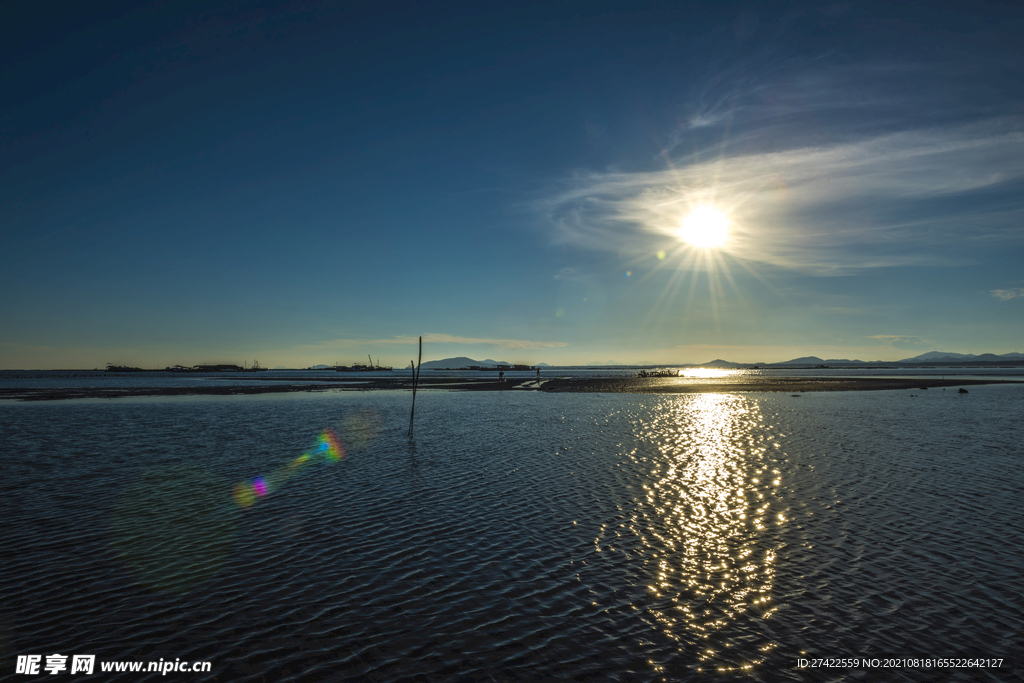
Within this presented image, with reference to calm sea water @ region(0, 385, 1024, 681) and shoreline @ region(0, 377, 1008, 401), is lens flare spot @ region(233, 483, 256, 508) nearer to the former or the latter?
calm sea water @ region(0, 385, 1024, 681)

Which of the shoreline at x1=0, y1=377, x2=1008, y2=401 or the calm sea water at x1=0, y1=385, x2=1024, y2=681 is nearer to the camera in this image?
the calm sea water at x1=0, y1=385, x2=1024, y2=681

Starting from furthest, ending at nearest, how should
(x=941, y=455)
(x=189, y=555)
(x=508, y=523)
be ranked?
(x=941, y=455) → (x=508, y=523) → (x=189, y=555)

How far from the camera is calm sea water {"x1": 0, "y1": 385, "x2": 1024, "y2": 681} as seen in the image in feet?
28.3

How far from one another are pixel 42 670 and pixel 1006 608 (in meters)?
18.8

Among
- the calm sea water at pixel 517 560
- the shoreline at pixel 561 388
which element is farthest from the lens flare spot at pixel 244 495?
the shoreline at pixel 561 388

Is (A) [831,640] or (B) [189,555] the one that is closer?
(A) [831,640]

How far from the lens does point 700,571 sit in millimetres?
12008

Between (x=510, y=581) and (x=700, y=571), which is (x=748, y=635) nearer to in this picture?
(x=700, y=571)

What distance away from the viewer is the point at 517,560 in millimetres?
12633

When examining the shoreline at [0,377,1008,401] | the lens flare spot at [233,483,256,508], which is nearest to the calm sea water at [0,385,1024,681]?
the lens flare spot at [233,483,256,508]

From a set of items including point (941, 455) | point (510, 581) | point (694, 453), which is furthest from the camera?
point (694, 453)

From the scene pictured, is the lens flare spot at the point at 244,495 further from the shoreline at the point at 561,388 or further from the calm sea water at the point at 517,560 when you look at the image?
the shoreline at the point at 561,388

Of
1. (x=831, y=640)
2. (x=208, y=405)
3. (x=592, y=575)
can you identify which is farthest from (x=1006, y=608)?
(x=208, y=405)

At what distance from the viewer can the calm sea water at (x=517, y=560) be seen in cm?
862
